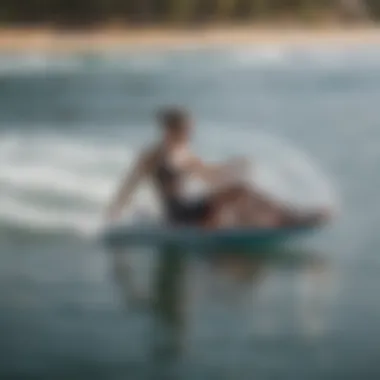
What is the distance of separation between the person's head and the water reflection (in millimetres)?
161

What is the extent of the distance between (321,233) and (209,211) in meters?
0.17

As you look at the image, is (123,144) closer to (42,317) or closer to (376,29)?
(42,317)

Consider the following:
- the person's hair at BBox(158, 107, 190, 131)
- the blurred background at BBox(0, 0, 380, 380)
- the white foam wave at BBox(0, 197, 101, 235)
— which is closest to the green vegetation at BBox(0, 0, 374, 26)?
the blurred background at BBox(0, 0, 380, 380)

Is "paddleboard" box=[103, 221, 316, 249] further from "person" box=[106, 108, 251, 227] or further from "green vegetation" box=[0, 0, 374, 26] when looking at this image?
"green vegetation" box=[0, 0, 374, 26]

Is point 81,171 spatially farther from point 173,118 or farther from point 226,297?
point 226,297

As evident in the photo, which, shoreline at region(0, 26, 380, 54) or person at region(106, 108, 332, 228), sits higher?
shoreline at region(0, 26, 380, 54)

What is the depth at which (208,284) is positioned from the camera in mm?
1767

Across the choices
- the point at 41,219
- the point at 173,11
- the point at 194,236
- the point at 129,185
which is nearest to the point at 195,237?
the point at 194,236

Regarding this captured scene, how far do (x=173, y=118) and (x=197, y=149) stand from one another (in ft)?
0.19

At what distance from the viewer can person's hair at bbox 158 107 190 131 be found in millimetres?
1752

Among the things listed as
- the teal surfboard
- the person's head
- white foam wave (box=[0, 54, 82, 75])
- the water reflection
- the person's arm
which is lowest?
the water reflection

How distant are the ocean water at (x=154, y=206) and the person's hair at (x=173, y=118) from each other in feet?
0.05

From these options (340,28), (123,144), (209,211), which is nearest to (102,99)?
(123,144)

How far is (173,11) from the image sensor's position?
178 cm
